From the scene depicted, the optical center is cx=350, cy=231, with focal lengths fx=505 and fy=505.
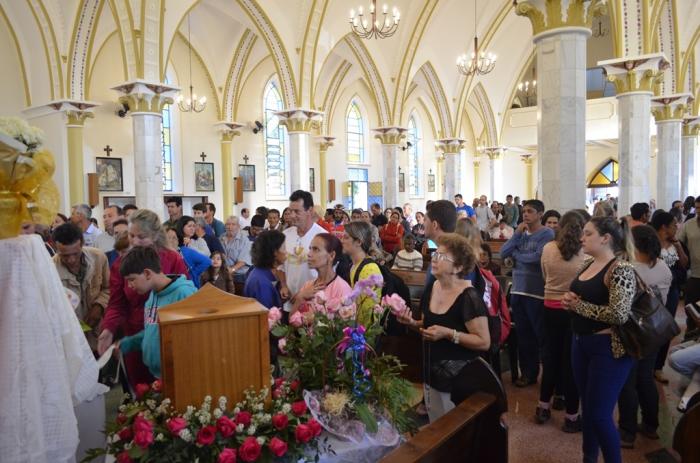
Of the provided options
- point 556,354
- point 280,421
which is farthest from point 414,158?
point 280,421

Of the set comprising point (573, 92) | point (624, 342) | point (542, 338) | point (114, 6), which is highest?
point (114, 6)

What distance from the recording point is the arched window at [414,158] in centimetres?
2559

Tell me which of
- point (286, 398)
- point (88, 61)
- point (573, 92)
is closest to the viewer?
point (286, 398)

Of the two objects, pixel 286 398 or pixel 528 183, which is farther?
pixel 528 183

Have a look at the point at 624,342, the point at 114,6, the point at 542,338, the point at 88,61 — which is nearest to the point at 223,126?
the point at 88,61

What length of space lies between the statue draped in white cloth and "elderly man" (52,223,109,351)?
90.3 inches

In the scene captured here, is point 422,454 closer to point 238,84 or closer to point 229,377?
point 229,377

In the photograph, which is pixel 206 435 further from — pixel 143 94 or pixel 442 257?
pixel 143 94

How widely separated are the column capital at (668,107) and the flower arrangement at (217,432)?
15.0 metres

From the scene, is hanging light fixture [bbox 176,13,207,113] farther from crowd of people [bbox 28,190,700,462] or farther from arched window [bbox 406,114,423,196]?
arched window [bbox 406,114,423,196]

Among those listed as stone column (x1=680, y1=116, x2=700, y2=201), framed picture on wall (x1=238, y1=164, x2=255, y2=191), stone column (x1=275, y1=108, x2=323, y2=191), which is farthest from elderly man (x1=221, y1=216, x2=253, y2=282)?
stone column (x1=680, y1=116, x2=700, y2=201)

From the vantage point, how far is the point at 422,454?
1.77 meters

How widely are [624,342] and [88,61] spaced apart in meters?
14.2

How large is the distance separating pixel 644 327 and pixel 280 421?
6.93 feet
